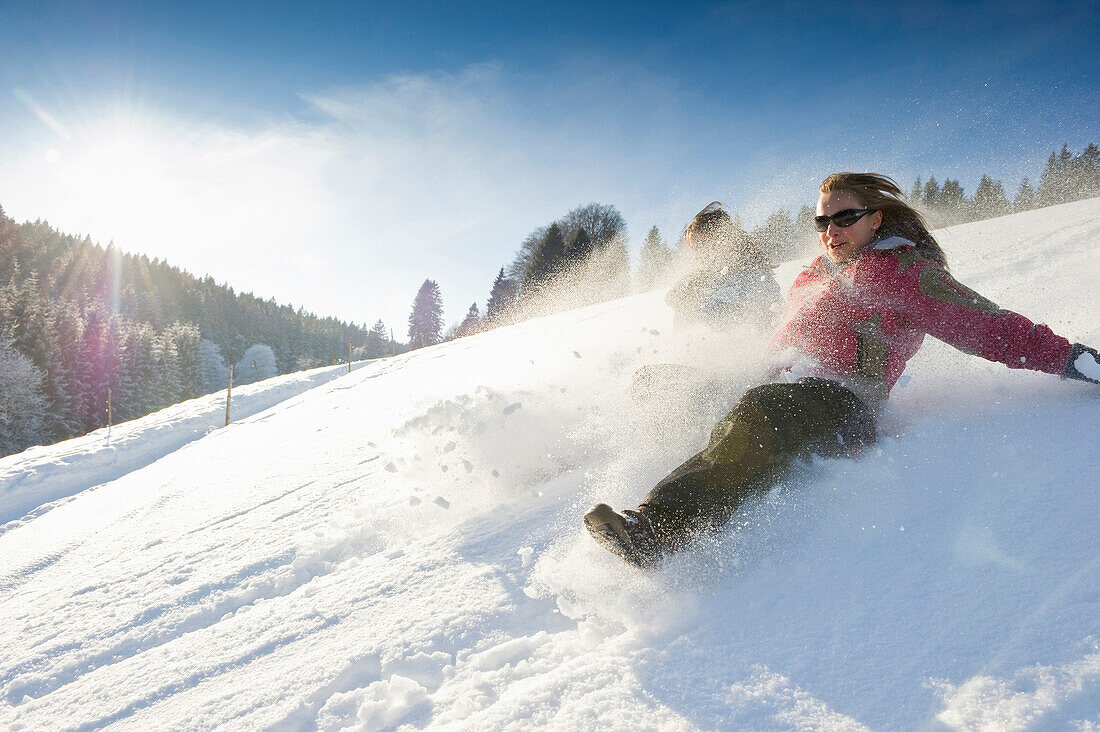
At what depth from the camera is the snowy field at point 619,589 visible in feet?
3.29

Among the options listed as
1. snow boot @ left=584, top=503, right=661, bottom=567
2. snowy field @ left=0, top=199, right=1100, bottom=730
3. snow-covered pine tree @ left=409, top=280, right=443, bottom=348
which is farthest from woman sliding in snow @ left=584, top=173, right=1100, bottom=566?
snow-covered pine tree @ left=409, top=280, right=443, bottom=348

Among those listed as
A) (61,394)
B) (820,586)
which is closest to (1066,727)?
(820,586)

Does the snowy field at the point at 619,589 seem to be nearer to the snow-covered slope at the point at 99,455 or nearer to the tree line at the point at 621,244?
the tree line at the point at 621,244

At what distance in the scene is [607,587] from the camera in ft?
4.85

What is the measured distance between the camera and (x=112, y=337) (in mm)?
35438

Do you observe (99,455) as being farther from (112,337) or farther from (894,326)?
(112,337)

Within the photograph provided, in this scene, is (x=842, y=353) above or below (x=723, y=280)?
below

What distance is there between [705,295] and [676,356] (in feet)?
1.30

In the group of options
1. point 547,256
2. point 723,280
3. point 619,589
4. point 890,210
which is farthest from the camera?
point 547,256

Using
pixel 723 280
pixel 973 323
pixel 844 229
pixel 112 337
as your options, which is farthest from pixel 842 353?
pixel 112 337

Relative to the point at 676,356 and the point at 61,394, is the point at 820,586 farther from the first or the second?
the point at 61,394

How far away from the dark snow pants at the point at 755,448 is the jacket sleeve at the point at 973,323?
462mm

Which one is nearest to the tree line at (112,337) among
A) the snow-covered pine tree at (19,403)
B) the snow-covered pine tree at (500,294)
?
the snow-covered pine tree at (19,403)

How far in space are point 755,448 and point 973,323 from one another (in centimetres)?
104
